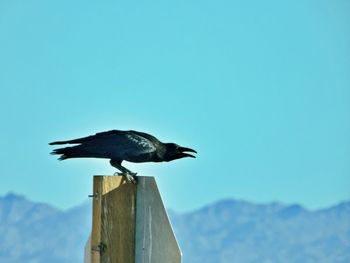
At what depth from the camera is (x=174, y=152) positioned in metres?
9.98

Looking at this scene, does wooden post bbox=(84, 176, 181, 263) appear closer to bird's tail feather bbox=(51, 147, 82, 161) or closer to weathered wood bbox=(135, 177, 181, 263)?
weathered wood bbox=(135, 177, 181, 263)

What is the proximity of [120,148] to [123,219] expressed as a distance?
1.89m

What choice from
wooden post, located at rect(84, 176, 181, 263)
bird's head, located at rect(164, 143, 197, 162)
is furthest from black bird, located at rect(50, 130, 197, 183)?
wooden post, located at rect(84, 176, 181, 263)

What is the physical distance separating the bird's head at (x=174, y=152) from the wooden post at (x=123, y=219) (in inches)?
94.6

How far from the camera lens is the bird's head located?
32.5 ft

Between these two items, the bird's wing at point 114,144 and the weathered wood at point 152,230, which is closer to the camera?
the weathered wood at point 152,230

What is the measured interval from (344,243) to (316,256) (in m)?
5.14

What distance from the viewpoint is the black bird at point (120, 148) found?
29.7 ft

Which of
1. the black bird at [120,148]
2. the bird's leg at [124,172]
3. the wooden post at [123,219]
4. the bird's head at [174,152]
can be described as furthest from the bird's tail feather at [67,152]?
the wooden post at [123,219]

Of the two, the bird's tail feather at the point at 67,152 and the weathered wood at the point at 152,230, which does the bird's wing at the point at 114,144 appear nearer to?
the bird's tail feather at the point at 67,152

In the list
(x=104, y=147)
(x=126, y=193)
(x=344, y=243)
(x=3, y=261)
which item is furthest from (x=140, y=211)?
(x=344, y=243)

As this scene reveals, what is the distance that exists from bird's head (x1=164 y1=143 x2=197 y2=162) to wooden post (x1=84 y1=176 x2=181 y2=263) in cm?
240

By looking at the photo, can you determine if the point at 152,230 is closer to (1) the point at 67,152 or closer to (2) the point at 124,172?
(2) the point at 124,172

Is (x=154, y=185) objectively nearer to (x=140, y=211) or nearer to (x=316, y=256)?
(x=140, y=211)
